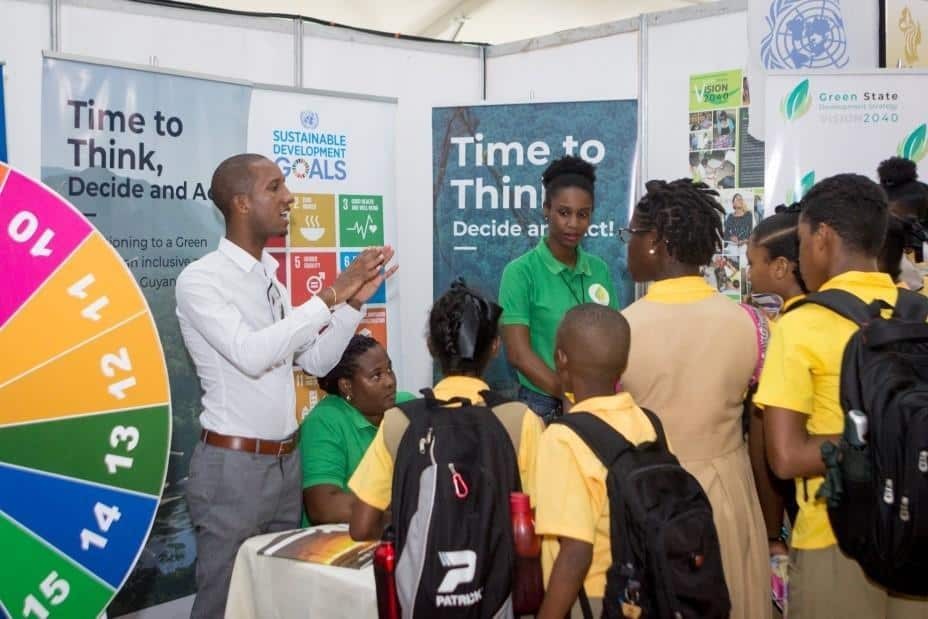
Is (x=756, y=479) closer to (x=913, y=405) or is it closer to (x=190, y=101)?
(x=913, y=405)

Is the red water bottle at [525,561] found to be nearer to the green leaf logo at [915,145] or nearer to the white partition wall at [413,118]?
the white partition wall at [413,118]

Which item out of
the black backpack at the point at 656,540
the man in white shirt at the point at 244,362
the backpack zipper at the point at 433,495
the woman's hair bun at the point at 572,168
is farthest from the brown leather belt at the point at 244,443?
the woman's hair bun at the point at 572,168

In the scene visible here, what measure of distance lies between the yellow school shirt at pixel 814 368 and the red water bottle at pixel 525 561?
601 mm

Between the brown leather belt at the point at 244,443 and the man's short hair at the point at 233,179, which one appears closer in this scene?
the brown leather belt at the point at 244,443

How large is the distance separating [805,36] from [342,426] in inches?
107

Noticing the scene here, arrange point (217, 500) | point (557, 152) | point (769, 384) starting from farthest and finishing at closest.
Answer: point (557, 152) < point (217, 500) < point (769, 384)

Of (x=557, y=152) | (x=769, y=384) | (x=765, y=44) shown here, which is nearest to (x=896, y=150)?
(x=765, y=44)

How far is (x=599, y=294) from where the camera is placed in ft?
11.3

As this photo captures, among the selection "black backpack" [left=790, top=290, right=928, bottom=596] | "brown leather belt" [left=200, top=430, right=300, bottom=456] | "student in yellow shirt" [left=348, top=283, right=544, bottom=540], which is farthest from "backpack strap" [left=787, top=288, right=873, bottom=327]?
"brown leather belt" [left=200, top=430, right=300, bottom=456]

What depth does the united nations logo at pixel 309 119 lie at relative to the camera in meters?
3.93

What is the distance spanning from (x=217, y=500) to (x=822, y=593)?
1730 millimetres

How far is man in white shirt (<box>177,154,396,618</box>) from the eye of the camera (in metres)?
2.71

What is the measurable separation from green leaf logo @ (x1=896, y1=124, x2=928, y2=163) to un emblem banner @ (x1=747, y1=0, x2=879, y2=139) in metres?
0.36

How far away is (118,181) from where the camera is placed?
3354mm
